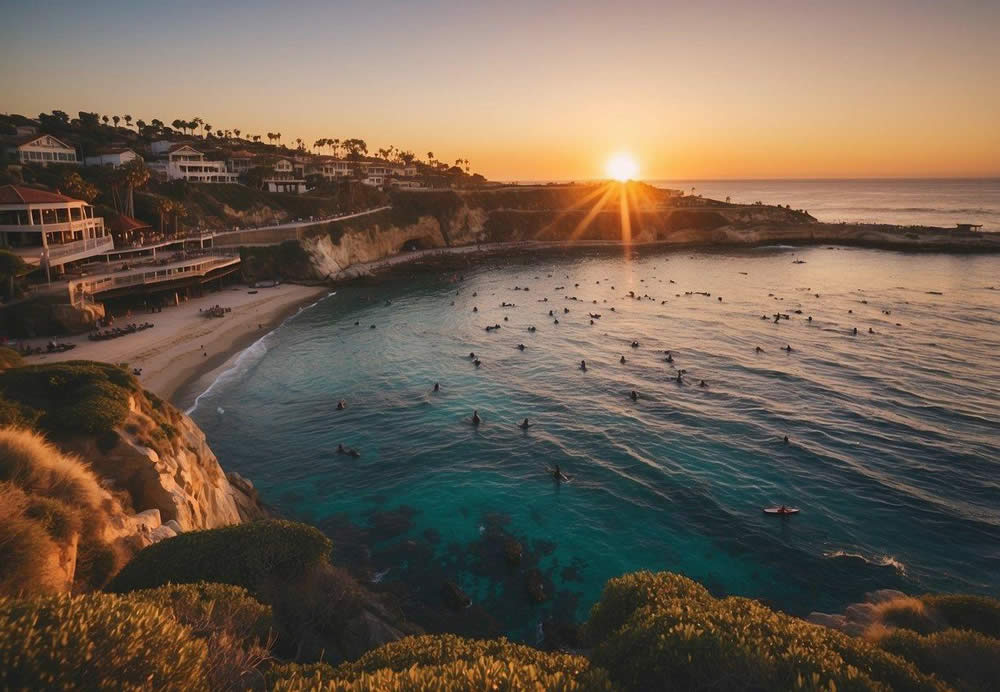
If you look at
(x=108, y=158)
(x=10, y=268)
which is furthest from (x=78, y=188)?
(x=108, y=158)

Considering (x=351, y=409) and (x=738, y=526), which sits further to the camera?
(x=351, y=409)

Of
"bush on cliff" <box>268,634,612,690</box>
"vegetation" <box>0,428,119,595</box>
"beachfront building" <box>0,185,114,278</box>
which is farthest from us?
"beachfront building" <box>0,185,114,278</box>

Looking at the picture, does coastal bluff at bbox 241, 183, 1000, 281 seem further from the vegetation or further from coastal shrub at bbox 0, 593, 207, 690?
coastal shrub at bbox 0, 593, 207, 690

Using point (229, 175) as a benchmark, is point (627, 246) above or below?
below

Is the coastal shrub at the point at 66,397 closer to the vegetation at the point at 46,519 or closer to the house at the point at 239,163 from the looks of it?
the vegetation at the point at 46,519

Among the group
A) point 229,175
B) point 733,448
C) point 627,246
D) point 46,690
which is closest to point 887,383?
point 733,448

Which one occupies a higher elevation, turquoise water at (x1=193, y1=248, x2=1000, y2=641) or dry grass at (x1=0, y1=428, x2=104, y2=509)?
dry grass at (x1=0, y1=428, x2=104, y2=509)

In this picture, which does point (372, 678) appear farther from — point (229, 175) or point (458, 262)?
point (229, 175)

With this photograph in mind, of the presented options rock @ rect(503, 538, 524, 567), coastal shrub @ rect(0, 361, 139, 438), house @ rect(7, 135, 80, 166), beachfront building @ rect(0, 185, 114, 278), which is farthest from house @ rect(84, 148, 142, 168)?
rock @ rect(503, 538, 524, 567)
